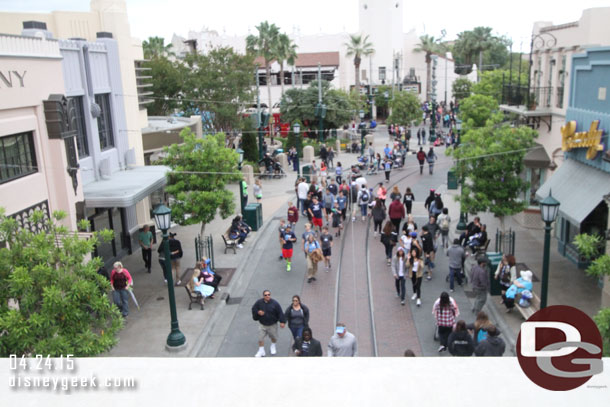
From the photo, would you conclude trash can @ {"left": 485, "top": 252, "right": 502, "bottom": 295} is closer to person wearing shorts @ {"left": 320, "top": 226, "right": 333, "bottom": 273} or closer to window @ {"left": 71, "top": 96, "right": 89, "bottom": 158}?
person wearing shorts @ {"left": 320, "top": 226, "right": 333, "bottom": 273}

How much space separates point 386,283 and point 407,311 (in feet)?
6.52

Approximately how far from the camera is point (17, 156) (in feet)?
41.7

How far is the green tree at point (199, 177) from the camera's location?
1639 cm

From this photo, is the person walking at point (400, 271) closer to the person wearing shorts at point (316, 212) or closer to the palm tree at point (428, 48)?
the person wearing shorts at point (316, 212)

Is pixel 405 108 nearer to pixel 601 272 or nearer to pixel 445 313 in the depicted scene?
pixel 445 313

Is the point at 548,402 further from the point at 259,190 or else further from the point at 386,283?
the point at 259,190

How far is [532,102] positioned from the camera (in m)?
19.0

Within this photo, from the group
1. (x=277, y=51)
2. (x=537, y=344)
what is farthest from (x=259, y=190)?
(x=277, y=51)

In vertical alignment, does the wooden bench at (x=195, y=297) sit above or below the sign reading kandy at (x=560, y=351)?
below

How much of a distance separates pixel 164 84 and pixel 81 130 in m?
27.6

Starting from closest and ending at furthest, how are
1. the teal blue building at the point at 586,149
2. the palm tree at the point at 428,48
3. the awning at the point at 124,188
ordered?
the teal blue building at the point at 586,149 → the awning at the point at 124,188 → the palm tree at the point at 428,48

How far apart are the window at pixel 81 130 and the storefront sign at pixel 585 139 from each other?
1354cm

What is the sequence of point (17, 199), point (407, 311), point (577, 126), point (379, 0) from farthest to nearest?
point (379, 0), point (577, 126), point (407, 311), point (17, 199)

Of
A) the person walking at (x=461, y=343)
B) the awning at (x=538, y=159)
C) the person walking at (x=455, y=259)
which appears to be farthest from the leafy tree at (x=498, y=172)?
the person walking at (x=461, y=343)
